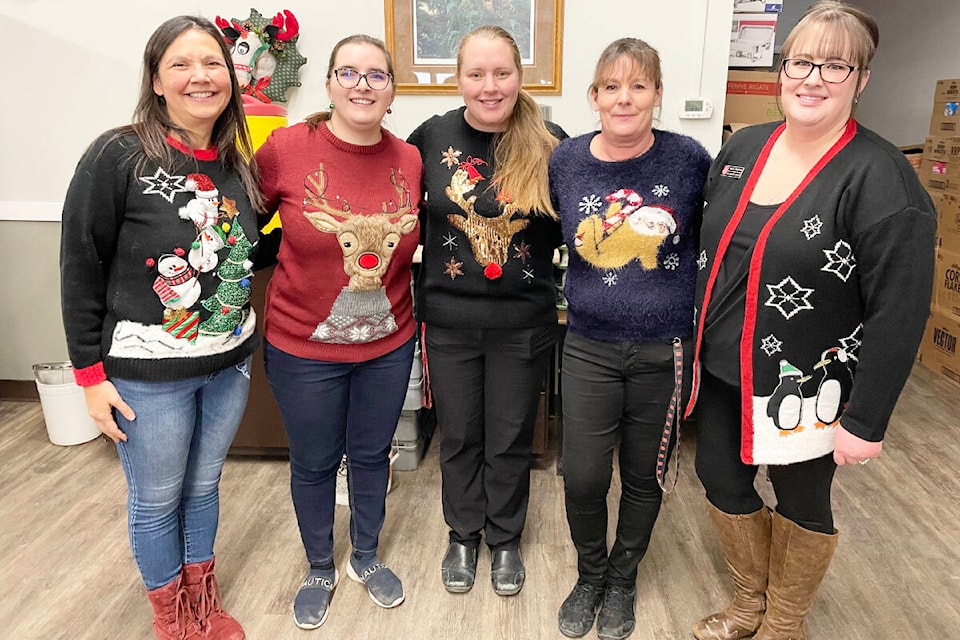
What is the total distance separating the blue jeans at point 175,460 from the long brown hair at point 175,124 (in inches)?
17.2

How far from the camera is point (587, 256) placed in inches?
61.1

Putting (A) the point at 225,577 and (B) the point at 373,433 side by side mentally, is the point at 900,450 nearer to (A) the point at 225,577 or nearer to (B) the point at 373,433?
(B) the point at 373,433

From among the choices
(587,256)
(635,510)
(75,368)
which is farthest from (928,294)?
(75,368)

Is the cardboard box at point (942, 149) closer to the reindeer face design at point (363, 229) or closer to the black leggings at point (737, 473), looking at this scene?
the black leggings at point (737, 473)

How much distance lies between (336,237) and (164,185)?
0.37m

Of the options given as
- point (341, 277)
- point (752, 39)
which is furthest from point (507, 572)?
point (752, 39)

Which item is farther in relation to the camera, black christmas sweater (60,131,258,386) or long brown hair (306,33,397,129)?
long brown hair (306,33,397,129)

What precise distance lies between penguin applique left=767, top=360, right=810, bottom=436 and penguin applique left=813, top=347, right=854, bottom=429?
0.04 metres

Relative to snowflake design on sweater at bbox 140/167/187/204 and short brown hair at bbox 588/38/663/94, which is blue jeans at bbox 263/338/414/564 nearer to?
snowflake design on sweater at bbox 140/167/187/204

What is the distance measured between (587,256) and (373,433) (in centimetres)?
72

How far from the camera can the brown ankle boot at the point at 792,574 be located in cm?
153

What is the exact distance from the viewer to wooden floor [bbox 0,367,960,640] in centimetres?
181

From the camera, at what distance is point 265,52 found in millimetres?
2779

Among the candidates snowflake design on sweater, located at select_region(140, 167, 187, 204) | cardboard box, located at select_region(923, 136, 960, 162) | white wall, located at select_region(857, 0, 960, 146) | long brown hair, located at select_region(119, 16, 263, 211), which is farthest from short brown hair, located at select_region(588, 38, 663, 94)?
white wall, located at select_region(857, 0, 960, 146)
